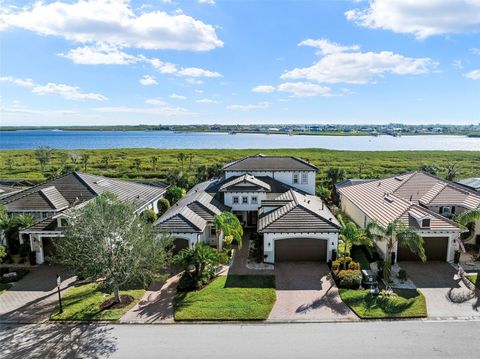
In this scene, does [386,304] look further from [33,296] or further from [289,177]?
[33,296]

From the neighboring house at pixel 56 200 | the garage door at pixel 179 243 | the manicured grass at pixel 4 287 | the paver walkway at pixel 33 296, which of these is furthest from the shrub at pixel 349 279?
the manicured grass at pixel 4 287

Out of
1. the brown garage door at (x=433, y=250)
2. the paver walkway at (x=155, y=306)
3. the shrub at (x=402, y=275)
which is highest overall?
the brown garage door at (x=433, y=250)

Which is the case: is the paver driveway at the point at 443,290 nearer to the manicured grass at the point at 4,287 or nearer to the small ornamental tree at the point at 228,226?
the small ornamental tree at the point at 228,226

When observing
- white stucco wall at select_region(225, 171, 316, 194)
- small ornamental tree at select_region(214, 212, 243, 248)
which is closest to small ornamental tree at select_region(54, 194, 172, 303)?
small ornamental tree at select_region(214, 212, 243, 248)

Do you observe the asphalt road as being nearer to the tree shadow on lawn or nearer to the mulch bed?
the mulch bed

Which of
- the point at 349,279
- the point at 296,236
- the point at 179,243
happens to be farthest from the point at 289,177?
the point at 349,279

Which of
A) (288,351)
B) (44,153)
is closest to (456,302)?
(288,351)

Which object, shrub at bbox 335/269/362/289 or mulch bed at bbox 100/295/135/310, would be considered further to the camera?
shrub at bbox 335/269/362/289

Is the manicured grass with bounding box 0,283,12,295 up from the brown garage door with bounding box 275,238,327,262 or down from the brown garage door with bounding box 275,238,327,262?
down
